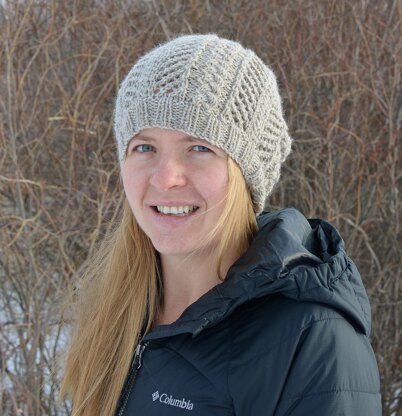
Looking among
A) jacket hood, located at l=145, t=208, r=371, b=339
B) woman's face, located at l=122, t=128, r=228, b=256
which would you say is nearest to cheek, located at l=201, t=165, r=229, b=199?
woman's face, located at l=122, t=128, r=228, b=256

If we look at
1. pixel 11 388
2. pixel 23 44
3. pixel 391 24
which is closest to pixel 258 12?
pixel 391 24

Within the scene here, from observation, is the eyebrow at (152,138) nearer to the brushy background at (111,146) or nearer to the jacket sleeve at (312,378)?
the jacket sleeve at (312,378)

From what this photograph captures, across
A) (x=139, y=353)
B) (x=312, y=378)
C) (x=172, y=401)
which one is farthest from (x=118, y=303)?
(x=312, y=378)

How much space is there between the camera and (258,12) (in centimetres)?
463

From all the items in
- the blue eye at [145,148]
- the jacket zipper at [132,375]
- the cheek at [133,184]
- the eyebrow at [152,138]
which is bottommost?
the jacket zipper at [132,375]

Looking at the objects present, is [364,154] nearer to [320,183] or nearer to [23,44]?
[320,183]

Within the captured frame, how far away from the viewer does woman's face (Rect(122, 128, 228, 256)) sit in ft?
4.99

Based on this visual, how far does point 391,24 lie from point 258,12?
0.93 meters

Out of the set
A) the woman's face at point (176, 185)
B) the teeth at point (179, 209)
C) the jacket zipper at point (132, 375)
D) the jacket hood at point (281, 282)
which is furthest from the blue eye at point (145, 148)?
the jacket zipper at point (132, 375)

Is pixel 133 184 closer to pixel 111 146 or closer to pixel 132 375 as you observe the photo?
pixel 132 375

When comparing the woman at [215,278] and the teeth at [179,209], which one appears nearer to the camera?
the woman at [215,278]

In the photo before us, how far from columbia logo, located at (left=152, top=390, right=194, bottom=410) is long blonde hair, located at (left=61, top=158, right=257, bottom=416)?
17 centimetres

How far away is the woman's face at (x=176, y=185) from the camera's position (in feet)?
4.99

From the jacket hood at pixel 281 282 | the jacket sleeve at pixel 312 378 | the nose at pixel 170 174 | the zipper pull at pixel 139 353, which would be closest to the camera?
the jacket sleeve at pixel 312 378
